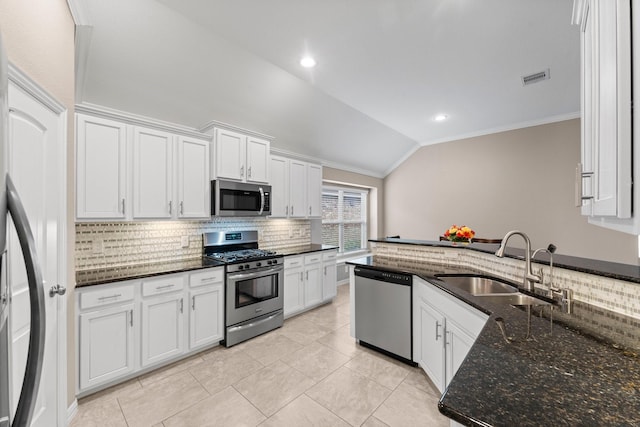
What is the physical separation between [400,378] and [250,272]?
75.2 inches

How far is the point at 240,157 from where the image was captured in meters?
3.37

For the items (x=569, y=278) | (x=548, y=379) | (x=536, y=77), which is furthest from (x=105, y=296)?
(x=536, y=77)

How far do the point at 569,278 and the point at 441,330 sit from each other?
0.89 m

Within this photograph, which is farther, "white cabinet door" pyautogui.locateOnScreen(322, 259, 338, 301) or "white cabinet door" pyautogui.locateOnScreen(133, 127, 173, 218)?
"white cabinet door" pyautogui.locateOnScreen(322, 259, 338, 301)

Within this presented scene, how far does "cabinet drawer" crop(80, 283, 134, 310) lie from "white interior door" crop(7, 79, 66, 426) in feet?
1.04

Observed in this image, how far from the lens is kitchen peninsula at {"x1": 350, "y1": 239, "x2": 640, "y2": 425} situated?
2.06 feet

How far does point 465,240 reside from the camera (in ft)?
9.91

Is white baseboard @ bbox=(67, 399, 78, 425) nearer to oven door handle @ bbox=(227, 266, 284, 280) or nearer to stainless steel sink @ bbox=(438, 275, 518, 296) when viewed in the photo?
oven door handle @ bbox=(227, 266, 284, 280)

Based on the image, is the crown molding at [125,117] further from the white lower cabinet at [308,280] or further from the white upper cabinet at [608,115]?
the white upper cabinet at [608,115]

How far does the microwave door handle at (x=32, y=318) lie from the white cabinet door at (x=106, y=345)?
6.27ft

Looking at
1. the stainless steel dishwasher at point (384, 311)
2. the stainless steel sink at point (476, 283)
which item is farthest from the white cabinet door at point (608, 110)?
the stainless steel dishwasher at point (384, 311)

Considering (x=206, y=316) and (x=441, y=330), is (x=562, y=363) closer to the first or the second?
(x=441, y=330)

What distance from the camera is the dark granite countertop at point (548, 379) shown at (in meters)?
0.61

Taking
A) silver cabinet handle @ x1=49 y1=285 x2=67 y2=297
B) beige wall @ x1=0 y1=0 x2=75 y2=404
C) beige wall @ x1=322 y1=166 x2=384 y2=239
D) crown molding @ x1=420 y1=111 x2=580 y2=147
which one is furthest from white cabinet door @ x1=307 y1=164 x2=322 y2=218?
silver cabinet handle @ x1=49 y1=285 x2=67 y2=297
